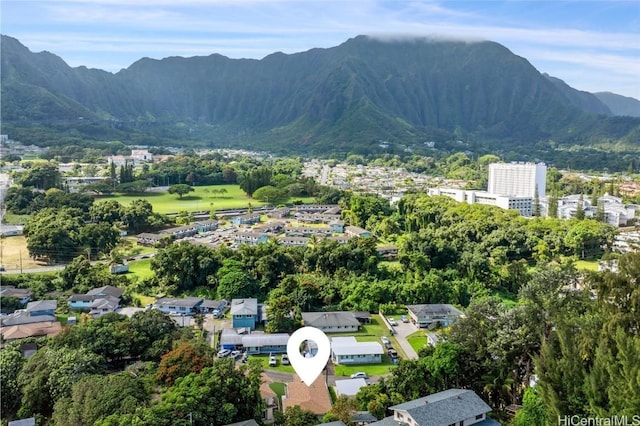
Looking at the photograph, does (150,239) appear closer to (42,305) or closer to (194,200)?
(42,305)

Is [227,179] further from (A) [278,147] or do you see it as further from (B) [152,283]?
(A) [278,147]

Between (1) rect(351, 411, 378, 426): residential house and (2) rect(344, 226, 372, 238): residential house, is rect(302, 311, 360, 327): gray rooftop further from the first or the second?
(2) rect(344, 226, 372, 238): residential house

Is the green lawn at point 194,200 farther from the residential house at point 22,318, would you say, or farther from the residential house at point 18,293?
the residential house at point 22,318

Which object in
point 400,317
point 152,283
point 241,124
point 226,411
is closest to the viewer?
point 226,411

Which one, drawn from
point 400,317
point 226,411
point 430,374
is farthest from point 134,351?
point 400,317

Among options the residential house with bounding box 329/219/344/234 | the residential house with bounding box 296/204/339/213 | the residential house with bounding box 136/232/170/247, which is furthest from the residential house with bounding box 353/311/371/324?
the residential house with bounding box 296/204/339/213

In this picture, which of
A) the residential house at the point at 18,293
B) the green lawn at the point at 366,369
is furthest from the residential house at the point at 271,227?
the green lawn at the point at 366,369

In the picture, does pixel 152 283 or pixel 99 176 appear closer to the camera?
pixel 152 283
